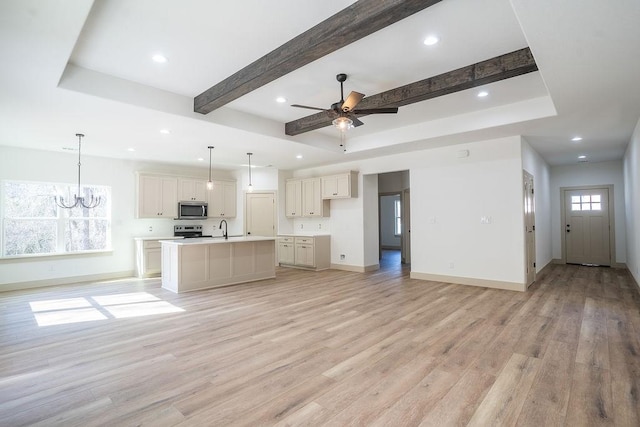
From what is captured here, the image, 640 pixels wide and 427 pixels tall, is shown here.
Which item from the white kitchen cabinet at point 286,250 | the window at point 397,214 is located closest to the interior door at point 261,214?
the white kitchen cabinet at point 286,250

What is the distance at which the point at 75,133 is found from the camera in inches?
204

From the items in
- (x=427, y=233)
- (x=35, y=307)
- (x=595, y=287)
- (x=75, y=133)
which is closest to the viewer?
(x=35, y=307)

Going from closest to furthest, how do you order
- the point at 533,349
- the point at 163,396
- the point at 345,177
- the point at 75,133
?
the point at 163,396, the point at 533,349, the point at 75,133, the point at 345,177

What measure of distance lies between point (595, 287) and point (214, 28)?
23.6 ft

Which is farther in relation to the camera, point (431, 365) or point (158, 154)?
point (158, 154)

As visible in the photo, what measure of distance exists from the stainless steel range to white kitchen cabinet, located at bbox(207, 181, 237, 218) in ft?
1.60

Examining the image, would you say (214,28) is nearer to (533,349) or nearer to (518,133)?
(533,349)

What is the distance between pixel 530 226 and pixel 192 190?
762cm

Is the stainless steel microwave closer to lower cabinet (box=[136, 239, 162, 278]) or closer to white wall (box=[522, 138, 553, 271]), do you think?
lower cabinet (box=[136, 239, 162, 278])

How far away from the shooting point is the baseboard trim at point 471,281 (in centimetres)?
550

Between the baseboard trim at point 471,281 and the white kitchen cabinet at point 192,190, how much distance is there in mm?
5644

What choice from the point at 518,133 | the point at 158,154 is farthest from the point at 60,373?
the point at 518,133

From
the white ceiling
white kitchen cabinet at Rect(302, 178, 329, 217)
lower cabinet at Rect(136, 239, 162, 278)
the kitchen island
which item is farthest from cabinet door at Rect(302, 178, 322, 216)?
lower cabinet at Rect(136, 239, 162, 278)

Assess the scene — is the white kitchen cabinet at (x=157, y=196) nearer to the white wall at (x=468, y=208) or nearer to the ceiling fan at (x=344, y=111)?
the white wall at (x=468, y=208)
